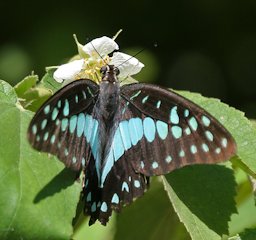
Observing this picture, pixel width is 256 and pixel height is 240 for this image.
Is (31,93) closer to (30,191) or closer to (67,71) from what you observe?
(67,71)

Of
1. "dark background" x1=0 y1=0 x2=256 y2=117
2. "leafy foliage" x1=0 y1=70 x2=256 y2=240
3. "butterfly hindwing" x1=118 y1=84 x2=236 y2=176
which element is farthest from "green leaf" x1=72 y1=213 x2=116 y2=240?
"dark background" x1=0 y1=0 x2=256 y2=117

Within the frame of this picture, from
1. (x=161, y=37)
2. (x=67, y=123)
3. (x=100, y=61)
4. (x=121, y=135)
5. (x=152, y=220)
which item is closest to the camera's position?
(x=67, y=123)

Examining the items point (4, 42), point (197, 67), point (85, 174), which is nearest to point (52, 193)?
point (85, 174)

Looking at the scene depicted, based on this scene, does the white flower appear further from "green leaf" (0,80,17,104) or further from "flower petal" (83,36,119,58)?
"green leaf" (0,80,17,104)

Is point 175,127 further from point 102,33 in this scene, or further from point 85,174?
point 102,33

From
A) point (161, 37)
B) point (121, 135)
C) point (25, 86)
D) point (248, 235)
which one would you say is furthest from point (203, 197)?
point (161, 37)

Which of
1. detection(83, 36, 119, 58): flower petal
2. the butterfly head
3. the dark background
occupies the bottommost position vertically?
the dark background
